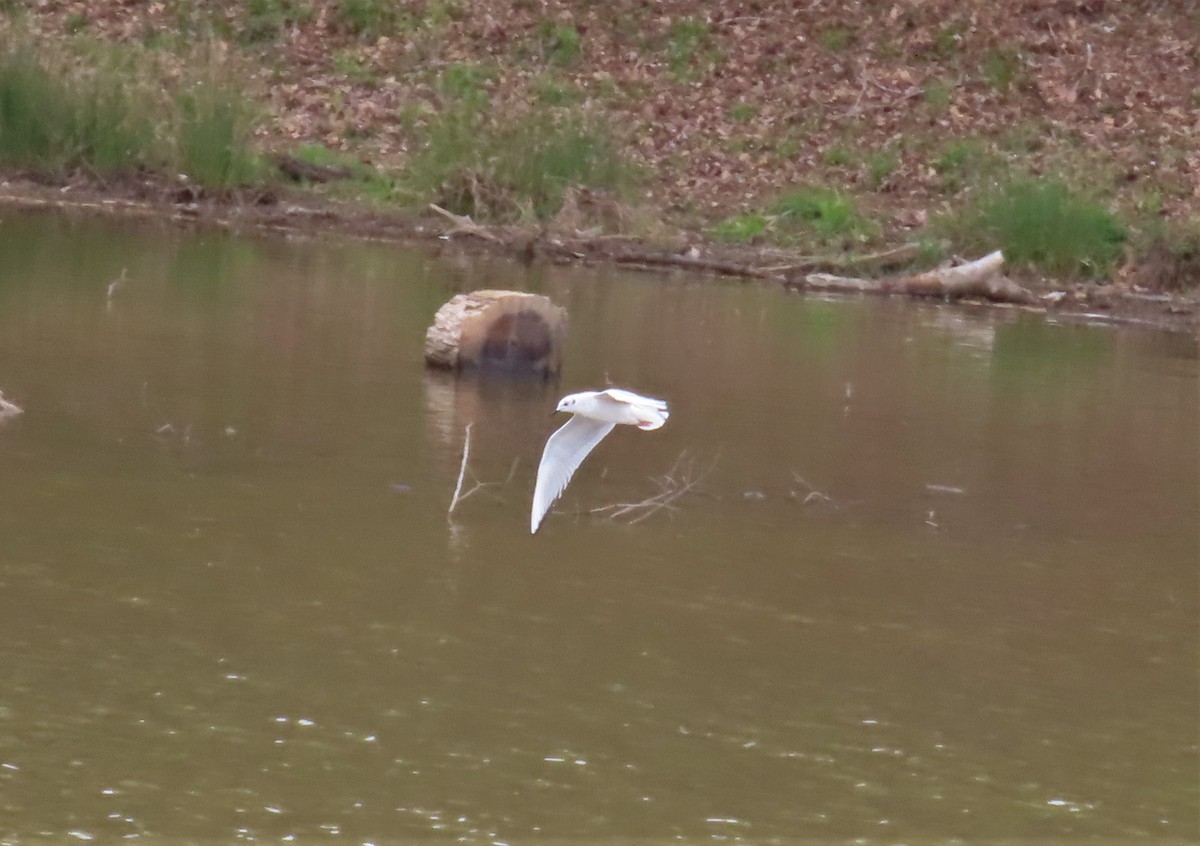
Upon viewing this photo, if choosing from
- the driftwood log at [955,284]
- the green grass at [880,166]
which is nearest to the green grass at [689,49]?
the green grass at [880,166]

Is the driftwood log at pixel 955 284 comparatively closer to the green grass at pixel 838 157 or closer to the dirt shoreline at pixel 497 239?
the dirt shoreline at pixel 497 239

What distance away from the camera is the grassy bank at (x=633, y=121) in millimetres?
19812

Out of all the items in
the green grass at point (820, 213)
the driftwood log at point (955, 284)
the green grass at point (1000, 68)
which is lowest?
the driftwood log at point (955, 284)

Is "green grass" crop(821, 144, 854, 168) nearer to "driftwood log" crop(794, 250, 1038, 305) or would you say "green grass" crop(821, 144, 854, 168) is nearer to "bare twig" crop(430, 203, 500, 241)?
"driftwood log" crop(794, 250, 1038, 305)

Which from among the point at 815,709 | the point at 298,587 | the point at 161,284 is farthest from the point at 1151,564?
the point at 161,284

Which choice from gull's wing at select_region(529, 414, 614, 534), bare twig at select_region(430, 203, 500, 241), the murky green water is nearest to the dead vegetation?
bare twig at select_region(430, 203, 500, 241)

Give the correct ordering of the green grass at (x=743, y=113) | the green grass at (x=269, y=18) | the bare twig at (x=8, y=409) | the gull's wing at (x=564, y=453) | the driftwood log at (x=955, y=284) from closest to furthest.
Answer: the gull's wing at (x=564, y=453)
the bare twig at (x=8, y=409)
the driftwood log at (x=955, y=284)
the green grass at (x=743, y=113)
the green grass at (x=269, y=18)

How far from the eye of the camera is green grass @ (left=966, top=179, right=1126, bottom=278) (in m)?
18.9

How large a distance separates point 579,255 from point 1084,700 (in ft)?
40.1

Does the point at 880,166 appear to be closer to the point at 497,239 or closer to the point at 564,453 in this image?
the point at 497,239

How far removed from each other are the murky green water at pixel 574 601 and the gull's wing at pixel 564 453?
0.88ft

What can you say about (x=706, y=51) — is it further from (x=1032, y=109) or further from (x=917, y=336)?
(x=917, y=336)

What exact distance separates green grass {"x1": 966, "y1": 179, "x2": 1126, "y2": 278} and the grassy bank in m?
0.02

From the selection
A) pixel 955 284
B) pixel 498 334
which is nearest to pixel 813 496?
pixel 498 334
